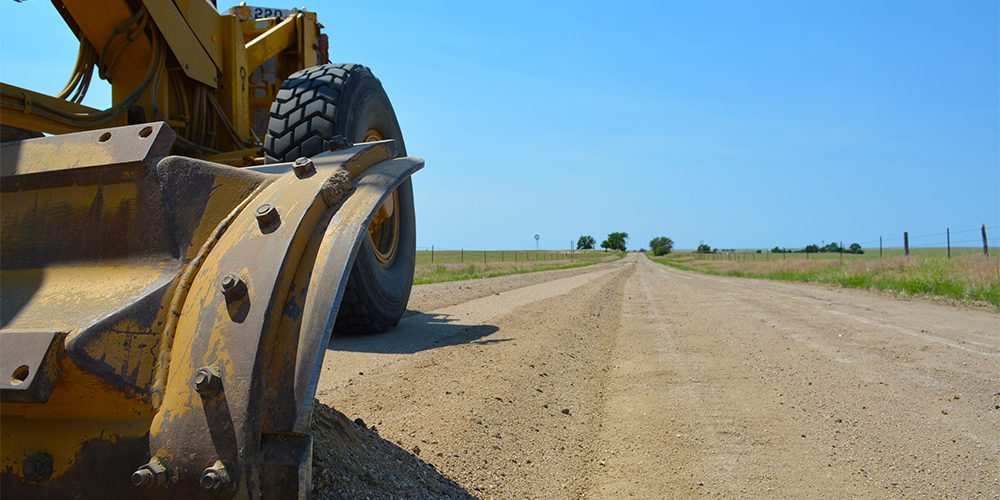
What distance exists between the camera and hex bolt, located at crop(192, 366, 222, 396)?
1464mm

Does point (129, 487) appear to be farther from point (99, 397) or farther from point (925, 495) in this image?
point (925, 495)

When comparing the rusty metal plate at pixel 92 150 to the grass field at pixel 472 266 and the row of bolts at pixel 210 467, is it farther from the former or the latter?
the grass field at pixel 472 266

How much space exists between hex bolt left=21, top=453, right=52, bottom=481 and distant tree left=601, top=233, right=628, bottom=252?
158 metres

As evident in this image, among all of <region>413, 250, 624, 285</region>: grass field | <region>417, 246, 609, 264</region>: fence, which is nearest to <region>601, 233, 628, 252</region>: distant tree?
<region>417, 246, 609, 264</region>: fence

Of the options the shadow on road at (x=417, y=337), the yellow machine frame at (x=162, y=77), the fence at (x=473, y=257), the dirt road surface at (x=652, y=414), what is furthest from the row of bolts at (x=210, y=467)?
the fence at (x=473, y=257)

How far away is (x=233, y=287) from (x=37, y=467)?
0.58 m

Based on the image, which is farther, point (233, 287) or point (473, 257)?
point (473, 257)

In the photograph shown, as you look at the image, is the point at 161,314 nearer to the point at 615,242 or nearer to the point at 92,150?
the point at 92,150

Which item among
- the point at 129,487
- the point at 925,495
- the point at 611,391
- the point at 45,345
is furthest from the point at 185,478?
the point at 611,391

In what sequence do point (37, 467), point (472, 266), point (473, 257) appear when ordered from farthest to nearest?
point (473, 257), point (472, 266), point (37, 467)

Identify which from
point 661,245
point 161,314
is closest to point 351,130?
point 161,314

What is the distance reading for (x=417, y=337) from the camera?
6480mm

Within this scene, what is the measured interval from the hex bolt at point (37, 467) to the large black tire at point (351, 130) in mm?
2930

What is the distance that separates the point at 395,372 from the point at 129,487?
3.14m
